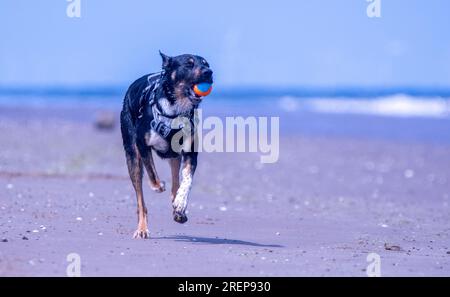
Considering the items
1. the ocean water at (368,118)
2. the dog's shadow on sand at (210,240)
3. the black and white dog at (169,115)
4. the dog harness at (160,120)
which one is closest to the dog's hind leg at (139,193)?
the black and white dog at (169,115)

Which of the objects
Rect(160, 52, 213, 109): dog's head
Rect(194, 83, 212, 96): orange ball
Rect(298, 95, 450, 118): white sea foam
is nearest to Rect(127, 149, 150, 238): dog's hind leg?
Rect(160, 52, 213, 109): dog's head

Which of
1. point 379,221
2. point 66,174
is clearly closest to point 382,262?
point 379,221

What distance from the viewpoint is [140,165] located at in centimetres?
1090

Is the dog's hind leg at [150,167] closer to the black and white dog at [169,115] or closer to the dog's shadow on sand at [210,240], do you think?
the black and white dog at [169,115]

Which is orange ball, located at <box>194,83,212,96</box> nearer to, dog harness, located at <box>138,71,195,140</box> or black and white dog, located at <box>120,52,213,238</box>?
black and white dog, located at <box>120,52,213,238</box>

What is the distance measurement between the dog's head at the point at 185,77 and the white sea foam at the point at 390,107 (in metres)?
37.6

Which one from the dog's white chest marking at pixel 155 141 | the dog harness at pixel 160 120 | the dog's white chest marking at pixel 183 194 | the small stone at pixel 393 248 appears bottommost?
the small stone at pixel 393 248

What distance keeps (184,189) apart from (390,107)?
46.7m

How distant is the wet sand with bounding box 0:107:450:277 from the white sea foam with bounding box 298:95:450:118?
78.3 feet

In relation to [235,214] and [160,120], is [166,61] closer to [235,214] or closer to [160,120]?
[160,120]

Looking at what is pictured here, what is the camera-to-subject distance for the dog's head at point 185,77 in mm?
10258

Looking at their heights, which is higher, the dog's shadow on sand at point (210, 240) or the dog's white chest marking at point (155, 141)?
the dog's white chest marking at point (155, 141)

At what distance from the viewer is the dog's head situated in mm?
10258

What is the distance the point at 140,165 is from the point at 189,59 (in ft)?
4.55
